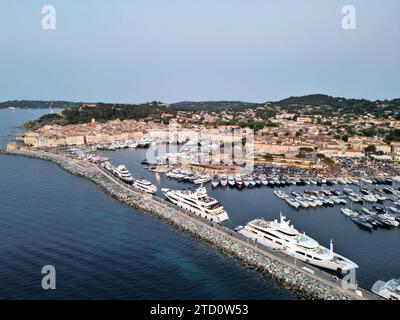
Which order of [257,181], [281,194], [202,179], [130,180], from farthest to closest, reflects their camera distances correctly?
1. [202,179]
2. [257,181]
3. [130,180]
4. [281,194]

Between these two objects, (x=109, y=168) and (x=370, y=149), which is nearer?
(x=109, y=168)

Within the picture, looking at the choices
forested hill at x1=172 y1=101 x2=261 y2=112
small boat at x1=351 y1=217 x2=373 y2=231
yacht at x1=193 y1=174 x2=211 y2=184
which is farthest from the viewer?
forested hill at x1=172 y1=101 x2=261 y2=112

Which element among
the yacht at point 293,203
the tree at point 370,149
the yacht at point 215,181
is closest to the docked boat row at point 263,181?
the yacht at point 215,181

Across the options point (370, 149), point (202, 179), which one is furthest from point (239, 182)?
point (370, 149)

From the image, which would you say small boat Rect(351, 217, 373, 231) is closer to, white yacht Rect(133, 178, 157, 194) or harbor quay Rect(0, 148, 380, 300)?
harbor quay Rect(0, 148, 380, 300)

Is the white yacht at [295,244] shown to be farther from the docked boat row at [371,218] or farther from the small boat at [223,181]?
the small boat at [223,181]

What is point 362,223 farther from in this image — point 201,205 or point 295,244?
point 201,205

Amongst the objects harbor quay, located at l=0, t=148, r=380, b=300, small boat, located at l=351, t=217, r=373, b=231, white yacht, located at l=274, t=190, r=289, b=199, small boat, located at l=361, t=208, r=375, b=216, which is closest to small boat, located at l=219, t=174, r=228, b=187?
white yacht, located at l=274, t=190, r=289, b=199
